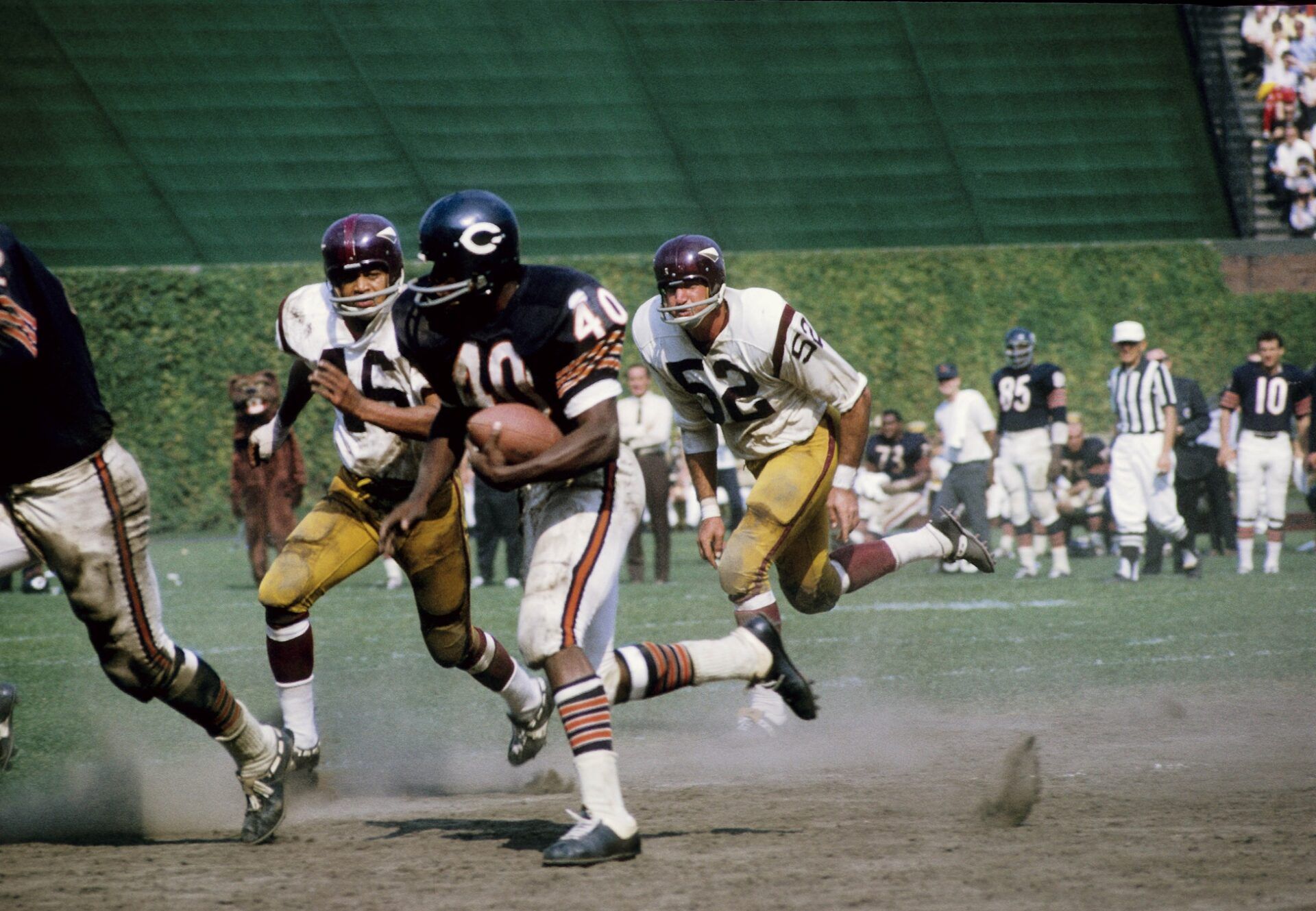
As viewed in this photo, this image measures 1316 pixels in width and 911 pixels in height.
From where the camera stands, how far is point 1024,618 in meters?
11.0

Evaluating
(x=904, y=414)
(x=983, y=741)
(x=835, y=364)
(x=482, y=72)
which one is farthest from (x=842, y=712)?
(x=482, y=72)

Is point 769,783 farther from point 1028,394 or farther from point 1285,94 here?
point 1285,94

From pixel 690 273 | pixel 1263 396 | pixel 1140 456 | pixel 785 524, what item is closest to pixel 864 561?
pixel 785 524

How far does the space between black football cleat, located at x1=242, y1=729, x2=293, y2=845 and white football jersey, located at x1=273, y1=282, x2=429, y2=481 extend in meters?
1.21

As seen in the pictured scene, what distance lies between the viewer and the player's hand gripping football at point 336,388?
5.41m

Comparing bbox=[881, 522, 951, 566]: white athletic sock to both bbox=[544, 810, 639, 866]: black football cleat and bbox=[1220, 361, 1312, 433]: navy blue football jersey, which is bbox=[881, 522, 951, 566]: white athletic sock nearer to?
bbox=[544, 810, 639, 866]: black football cleat

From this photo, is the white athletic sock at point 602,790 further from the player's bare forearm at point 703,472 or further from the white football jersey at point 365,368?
the player's bare forearm at point 703,472

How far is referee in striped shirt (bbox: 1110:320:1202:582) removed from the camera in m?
13.4

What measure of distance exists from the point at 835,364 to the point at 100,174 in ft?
63.3

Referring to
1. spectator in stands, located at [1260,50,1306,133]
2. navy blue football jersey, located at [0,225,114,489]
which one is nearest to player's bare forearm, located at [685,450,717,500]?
navy blue football jersey, located at [0,225,114,489]

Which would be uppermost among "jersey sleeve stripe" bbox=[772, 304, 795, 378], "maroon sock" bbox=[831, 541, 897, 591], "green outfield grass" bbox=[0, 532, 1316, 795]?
"jersey sleeve stripe" bbox=[772, 304, 795, 378]

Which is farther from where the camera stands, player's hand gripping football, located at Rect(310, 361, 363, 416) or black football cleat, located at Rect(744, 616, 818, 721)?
player's hand gripping football, located at Rect(310, 361, 363, 416)

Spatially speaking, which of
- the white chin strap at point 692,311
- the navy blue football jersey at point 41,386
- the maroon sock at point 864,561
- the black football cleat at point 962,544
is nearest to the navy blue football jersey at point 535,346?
the navy blue football jersey at point 41,386

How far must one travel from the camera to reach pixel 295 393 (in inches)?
245
